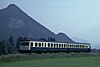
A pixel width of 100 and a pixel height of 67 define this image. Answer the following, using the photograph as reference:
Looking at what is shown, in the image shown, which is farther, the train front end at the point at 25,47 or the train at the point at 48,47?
the train at the point at 48,47

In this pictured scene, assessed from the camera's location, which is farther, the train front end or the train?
the train

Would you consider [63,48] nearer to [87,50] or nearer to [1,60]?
[87,50]

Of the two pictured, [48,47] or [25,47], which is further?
[48,47]

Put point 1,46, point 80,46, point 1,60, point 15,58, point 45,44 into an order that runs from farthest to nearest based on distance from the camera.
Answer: point 1,46 → point 80,46 → point 45,44 → point 15,58 → point 1,60

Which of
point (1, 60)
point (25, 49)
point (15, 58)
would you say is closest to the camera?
point (1, 60)

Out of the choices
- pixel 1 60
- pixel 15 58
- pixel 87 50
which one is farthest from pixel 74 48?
pixel 1 60

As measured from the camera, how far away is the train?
148ft

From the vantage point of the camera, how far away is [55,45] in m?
52.2

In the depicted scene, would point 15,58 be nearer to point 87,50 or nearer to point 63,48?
point 63,48

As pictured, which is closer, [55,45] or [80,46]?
[55,45]

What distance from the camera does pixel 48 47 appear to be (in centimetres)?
4984

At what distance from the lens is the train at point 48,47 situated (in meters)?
45.0

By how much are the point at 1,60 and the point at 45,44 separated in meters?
18.6

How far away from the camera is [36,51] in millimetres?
46156
